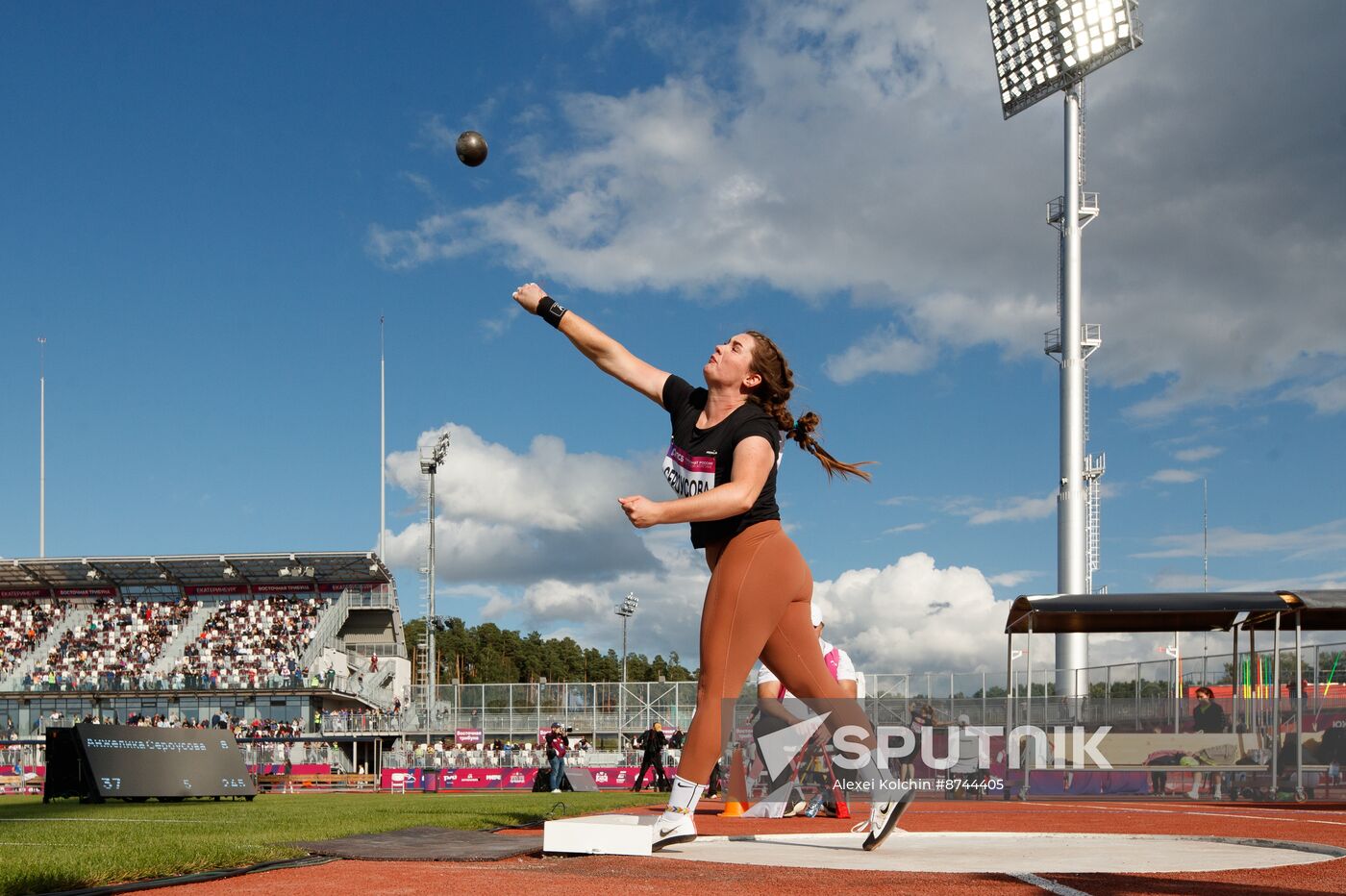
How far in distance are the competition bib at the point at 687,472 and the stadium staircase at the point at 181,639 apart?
51932 mm

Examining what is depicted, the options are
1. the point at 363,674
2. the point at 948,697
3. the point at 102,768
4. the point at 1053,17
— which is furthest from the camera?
the point at 363,674

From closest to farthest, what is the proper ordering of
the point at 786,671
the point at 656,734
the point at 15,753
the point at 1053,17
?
the point at 786,671 < the point at 656,734 < the point at 15,753 < the point at 1053,17

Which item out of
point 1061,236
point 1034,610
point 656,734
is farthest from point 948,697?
point 1061,236

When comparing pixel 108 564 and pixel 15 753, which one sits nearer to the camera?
pixel 15 753

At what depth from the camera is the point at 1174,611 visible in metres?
16.3

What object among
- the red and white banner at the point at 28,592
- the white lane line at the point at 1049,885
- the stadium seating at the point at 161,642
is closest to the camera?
the white lane line at the point at 1049,885

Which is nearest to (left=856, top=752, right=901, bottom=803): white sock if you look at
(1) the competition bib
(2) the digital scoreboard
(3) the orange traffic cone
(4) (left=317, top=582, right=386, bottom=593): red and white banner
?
(1) the competition bib

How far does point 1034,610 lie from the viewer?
54.7 feet

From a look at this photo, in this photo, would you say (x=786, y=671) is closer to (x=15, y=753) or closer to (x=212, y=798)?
(x=212, y=798)

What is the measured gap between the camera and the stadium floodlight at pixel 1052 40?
1822 inches

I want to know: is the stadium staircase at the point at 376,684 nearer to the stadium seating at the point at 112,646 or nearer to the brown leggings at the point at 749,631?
the stadium seating at the point at 112,646

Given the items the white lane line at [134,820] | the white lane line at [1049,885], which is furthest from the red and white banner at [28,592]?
the white lane line at [1049,885]

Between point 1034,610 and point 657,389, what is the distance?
12052 mm

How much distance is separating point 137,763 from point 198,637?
1615 inches
